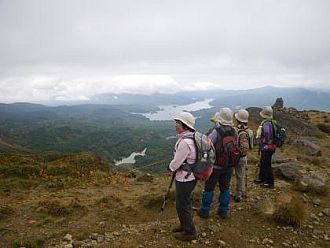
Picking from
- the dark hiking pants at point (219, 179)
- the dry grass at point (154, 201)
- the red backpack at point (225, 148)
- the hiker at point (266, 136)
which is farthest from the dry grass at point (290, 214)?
the dry grass at point (154, 201)

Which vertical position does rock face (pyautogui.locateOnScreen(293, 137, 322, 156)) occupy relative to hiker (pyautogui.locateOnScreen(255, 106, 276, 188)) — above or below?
below

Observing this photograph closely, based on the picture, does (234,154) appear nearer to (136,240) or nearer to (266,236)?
(266,236)

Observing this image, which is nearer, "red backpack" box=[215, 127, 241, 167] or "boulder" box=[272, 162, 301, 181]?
"red backpack" box=[215, 127, 241, 167]

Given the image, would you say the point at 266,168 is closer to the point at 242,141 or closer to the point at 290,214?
the point at 242,141

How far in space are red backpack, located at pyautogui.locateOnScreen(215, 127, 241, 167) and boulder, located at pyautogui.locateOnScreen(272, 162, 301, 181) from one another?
522 centimetres

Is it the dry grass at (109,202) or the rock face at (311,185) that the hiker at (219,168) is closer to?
the dry grass at (109,202)

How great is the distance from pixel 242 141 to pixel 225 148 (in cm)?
137

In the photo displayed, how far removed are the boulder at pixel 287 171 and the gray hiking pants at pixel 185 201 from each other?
245 inches

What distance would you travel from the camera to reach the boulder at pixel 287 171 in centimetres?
1191

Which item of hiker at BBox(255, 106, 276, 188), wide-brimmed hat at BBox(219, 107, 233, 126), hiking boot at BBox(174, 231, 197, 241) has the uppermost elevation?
wide-brimmed hat at BBox(219, 107, 233, 126)

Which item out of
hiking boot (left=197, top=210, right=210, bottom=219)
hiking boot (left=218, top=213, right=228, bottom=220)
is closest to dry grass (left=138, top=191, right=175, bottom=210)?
hiking boot (left=197, top=210, right=210, bottom=219)

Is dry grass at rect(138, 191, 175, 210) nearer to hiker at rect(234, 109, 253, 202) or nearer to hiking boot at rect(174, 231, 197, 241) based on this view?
hiker at rect(234, 109, 253, 202)

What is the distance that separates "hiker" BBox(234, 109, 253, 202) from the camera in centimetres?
874

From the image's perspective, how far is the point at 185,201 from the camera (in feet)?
22.1
